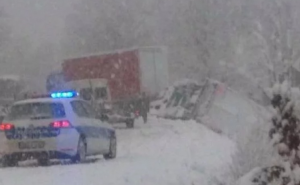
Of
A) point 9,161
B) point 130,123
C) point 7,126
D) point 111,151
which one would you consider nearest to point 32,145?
point 7,126

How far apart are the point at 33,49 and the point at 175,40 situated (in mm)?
43112

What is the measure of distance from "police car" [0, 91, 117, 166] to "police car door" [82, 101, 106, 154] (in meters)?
0.02

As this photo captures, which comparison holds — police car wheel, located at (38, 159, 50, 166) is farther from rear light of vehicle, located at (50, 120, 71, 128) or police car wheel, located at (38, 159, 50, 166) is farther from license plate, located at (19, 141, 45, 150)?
rear light of vehicle, located at (50, 120, 71, 128)

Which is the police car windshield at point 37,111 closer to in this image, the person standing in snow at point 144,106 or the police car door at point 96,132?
the police car door at point 96,132

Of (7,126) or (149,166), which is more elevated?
(7,126)

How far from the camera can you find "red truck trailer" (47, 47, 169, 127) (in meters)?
40.8

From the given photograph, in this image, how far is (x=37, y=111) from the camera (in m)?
19.4

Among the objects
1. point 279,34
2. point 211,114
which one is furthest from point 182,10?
point 279,34

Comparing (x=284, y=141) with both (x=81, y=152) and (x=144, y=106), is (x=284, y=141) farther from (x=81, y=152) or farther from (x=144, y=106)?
(x=144, y=106)

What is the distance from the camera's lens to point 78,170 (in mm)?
17453

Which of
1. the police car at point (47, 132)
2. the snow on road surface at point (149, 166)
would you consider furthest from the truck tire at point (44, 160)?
the snow on road surface at point (149, 166)

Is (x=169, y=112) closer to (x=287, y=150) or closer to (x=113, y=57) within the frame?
(x=113, y=57)

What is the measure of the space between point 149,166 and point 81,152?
1.87 metres

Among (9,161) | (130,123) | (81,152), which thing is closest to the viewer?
(81,152)
